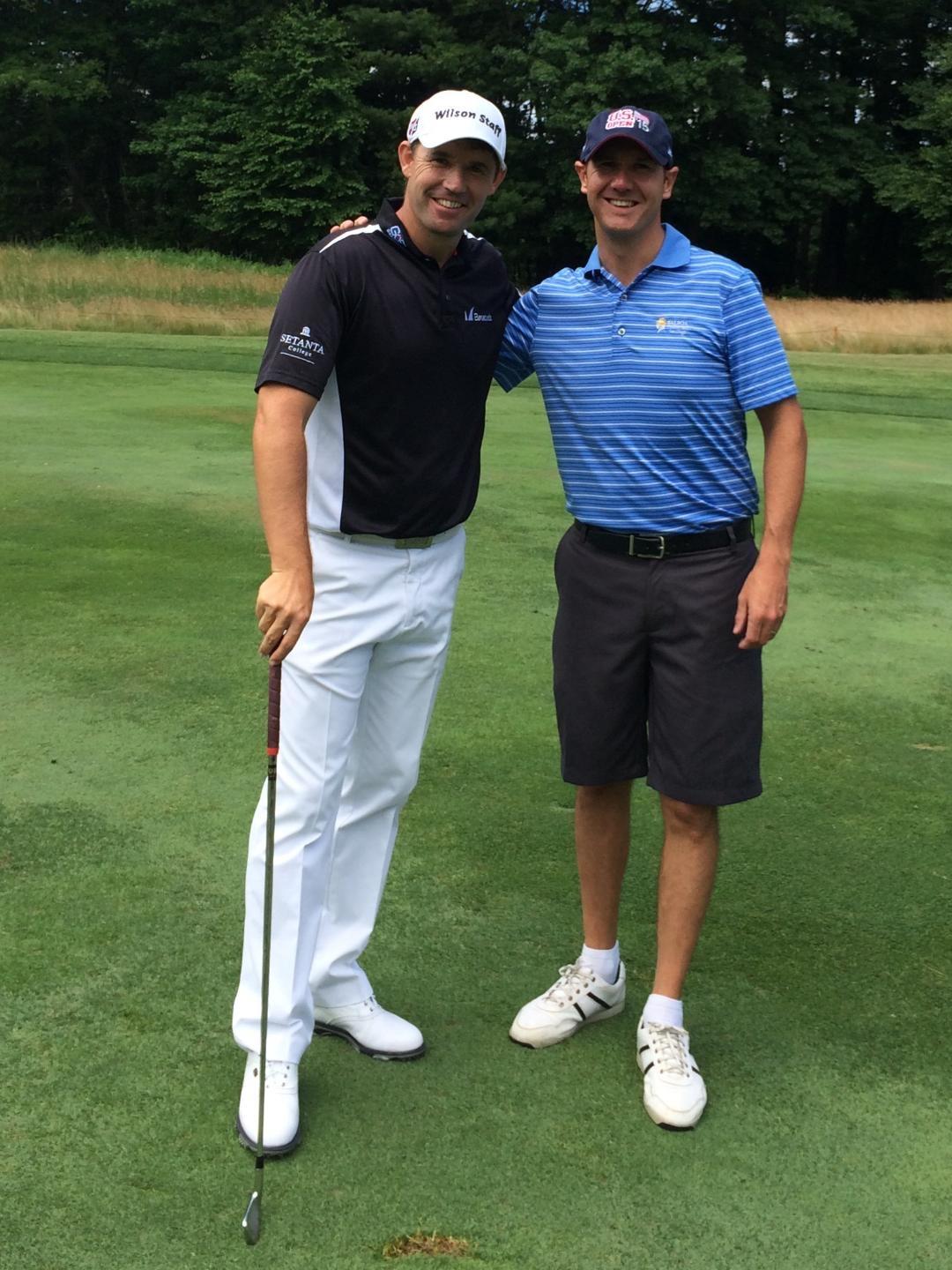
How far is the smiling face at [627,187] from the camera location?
2.66 meters

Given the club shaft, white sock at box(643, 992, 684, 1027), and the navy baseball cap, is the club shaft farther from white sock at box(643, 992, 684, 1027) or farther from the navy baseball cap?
the navy baseball cap

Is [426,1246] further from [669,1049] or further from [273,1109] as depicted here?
[669,1049]

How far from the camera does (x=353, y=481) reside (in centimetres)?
254

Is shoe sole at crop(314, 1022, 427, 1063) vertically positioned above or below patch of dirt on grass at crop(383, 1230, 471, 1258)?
below

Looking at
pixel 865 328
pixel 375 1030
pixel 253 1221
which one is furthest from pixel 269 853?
pixel 865 328

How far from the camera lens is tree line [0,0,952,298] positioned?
37.9 meters

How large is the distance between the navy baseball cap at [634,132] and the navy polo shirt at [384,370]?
32cm

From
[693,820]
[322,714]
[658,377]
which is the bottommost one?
[693,820]

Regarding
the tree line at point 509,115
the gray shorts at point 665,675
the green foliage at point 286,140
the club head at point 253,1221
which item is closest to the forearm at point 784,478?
the gray shorts at point 665,675

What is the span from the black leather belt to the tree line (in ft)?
116

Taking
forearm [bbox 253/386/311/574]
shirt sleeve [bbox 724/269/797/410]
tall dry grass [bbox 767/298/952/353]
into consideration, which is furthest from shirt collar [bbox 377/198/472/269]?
tall dry grass [bbox 767/298/952/353]

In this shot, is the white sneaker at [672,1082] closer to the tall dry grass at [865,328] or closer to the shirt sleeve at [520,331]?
the shirt sleeve at [520,331]

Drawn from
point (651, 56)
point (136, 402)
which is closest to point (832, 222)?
point (651, 56)

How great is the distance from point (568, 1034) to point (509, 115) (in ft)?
135
